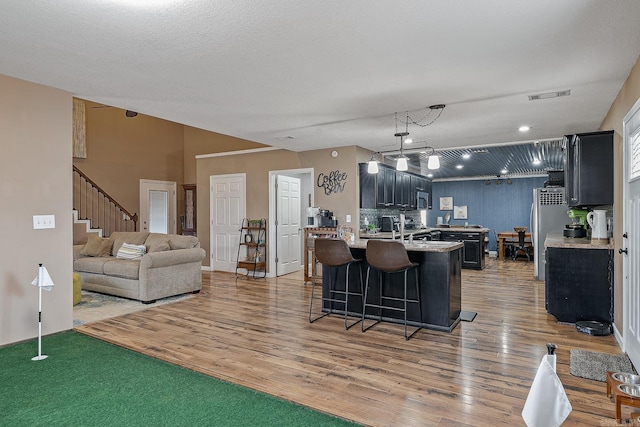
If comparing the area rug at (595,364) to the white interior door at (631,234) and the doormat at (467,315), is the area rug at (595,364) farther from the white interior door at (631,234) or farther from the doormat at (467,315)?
the doormat at (467,315)

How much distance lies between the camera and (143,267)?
5184 millimetres

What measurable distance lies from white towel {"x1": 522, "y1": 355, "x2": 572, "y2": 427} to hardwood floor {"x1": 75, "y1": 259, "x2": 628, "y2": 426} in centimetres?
79

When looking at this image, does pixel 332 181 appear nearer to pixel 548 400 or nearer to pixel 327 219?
pixel 327 219

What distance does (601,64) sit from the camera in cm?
316

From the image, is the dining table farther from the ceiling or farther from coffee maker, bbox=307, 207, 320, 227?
coffee maker, bbox=307, 207, 320, 227

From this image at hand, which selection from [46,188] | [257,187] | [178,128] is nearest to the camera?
[46,188]

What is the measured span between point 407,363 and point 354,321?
1267mm

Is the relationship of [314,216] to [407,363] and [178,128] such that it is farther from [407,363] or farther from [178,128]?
[178,128]

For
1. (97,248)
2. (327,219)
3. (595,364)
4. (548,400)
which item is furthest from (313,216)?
(548,400)

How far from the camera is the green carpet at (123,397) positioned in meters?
2.29

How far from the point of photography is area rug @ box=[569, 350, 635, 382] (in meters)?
2.88

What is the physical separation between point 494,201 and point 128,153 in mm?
10212

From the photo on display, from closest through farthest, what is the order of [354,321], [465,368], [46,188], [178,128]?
[465,368], [46,188], [354,321], [178,128]

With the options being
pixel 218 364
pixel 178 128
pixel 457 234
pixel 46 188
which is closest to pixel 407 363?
pixel 218 364
